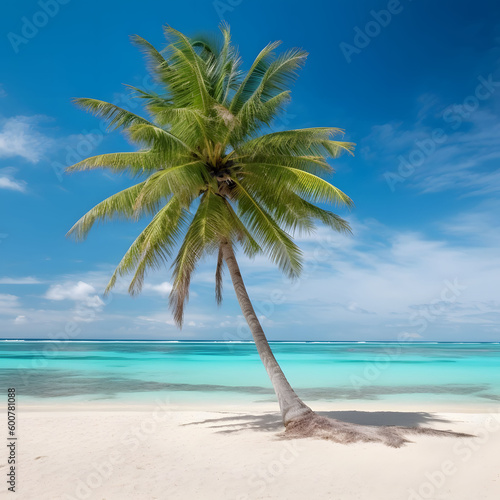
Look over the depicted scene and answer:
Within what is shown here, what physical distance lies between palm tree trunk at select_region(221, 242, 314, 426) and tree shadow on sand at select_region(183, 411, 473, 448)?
0.75 feet

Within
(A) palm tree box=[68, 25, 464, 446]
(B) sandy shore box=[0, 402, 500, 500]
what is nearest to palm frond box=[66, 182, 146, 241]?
(A) palm tree box=[68, 25, 464, 446]

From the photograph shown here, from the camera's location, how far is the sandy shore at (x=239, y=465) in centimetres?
593

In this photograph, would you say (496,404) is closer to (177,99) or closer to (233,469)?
(233,469)

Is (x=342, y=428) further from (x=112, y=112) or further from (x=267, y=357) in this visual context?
(x=112, y=112)

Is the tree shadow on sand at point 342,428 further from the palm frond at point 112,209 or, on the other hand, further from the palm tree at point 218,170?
the palm frond at point 112,209

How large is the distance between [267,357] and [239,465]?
2.67 m

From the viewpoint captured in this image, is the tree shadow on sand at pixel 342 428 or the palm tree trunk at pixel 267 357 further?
the palm tree trunk at pixel 267 357

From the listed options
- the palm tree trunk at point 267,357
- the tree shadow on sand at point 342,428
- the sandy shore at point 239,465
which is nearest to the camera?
the sandy shore at point 239,465

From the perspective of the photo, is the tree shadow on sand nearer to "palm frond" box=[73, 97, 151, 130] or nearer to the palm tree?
the palm tree

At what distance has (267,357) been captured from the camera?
9.34 meters

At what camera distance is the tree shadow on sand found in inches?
317

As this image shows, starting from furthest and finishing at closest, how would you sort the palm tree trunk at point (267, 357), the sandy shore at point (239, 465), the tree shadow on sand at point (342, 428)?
the palm tree trunk at point (267, 357) < the tree shadow on sand at point (342, 428) < the sandy shore at point (239, 465)

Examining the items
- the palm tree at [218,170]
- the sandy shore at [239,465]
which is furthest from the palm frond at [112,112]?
the sandy shore at [239,465]

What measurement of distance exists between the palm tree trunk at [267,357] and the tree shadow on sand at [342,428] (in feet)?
0.75
